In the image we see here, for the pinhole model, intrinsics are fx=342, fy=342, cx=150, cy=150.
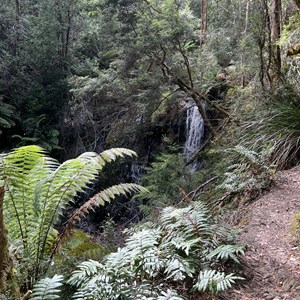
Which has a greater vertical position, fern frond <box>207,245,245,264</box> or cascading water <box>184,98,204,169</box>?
fern frond <box>207,245,245,264</box>

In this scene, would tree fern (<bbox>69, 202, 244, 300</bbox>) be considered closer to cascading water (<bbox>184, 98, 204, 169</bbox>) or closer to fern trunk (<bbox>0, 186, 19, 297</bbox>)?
fern trunk (<bbox>0, 186, 19, 297</bbox>)

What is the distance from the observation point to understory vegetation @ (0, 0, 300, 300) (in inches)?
95.6

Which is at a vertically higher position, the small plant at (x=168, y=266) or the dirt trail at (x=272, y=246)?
the small plant at (x=168, y=266)

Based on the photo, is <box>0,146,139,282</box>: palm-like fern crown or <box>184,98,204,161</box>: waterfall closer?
<box>0,146,139,282</box>: palm-like fern crown

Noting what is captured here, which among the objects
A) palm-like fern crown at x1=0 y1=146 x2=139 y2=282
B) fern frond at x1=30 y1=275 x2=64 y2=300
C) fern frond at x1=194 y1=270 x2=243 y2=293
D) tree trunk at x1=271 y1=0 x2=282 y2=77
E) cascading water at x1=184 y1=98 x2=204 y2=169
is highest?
tree trunk at x1=271 y1=0 x2=282 y2=77

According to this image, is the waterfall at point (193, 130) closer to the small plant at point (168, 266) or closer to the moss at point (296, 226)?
the moss at point (296, 226)

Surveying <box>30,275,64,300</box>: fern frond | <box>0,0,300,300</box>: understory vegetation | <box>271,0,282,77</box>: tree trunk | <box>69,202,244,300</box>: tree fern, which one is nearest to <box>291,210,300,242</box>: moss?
<box>0,0,300,300</box>: understory vegetation

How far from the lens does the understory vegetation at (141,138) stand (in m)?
2.43

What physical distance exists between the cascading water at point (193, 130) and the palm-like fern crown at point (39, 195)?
6206mm

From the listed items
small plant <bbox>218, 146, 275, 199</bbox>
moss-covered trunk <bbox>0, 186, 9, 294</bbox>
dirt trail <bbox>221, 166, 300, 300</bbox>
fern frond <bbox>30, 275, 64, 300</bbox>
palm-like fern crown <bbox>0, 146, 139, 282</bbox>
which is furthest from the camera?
small plant <bbox>218, 146, 275, 199</bbox>

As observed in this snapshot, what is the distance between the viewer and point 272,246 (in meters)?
3.08

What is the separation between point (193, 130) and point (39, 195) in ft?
22.9

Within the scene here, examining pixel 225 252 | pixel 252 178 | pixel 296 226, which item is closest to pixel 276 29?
pixel 252 178

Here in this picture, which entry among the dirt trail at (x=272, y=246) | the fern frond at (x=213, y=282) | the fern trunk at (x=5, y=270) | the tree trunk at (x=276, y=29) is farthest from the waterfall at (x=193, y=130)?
the fern trunk at (x=5, y=270)
